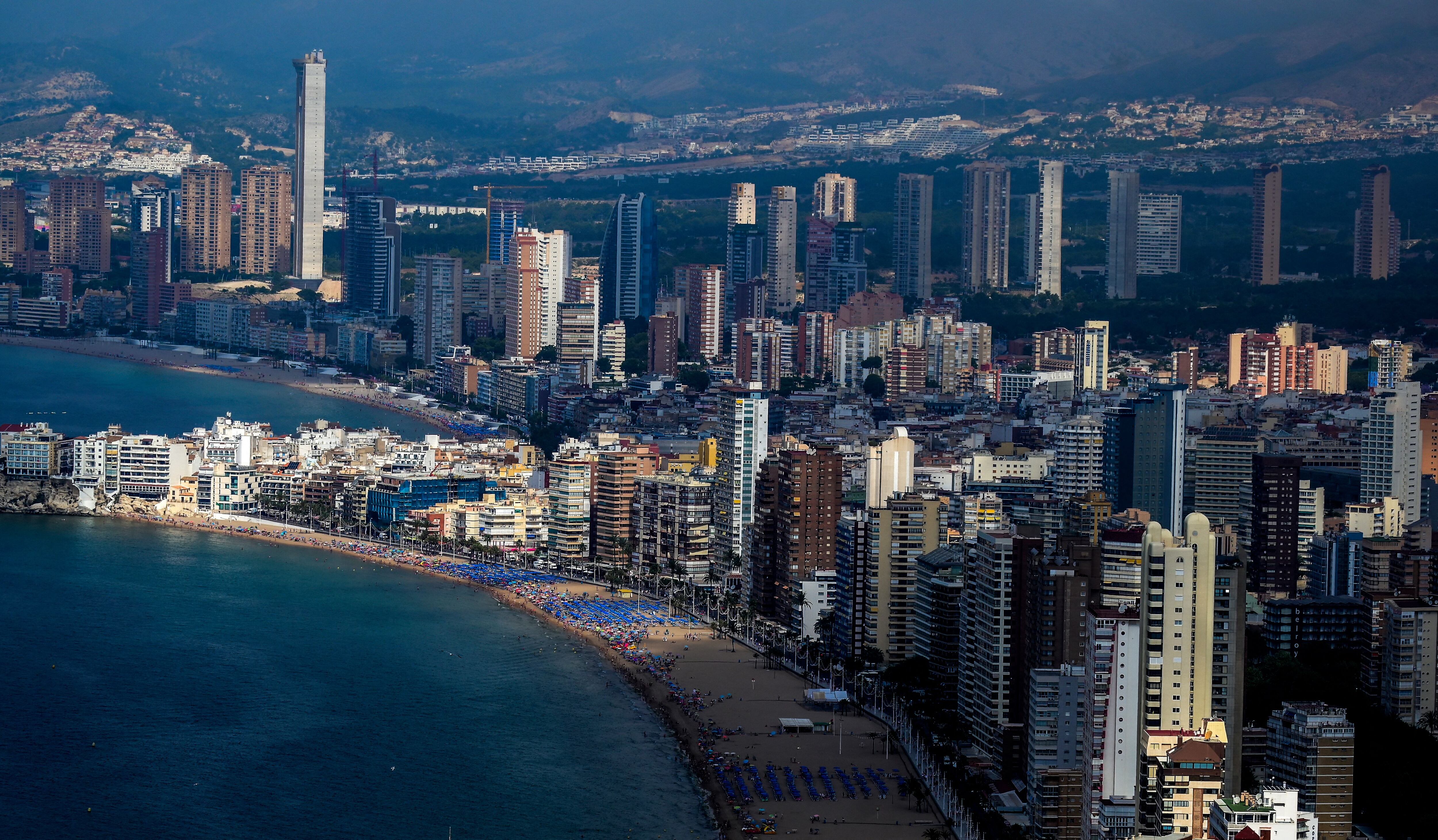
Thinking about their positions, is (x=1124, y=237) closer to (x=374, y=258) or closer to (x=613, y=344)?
(x=613, y=344)

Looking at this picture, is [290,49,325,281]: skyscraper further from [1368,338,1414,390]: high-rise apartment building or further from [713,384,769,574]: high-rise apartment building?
[713,384,769,574]: high-rise apartment building

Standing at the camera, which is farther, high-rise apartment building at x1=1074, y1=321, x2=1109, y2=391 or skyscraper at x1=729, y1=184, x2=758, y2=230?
skyscraper at x1=729, y1=184, x2=758, y2=230

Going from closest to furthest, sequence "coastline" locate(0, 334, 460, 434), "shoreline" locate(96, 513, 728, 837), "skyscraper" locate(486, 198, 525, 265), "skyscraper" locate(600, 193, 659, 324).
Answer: "shoreline" locate(96, 513, 728, 837), "coastline" locate(0, 334, 460, 434), "skyscraper" locate(600, 193, 659, 324), "skyscraper" locate(486, 198, 525, 265)

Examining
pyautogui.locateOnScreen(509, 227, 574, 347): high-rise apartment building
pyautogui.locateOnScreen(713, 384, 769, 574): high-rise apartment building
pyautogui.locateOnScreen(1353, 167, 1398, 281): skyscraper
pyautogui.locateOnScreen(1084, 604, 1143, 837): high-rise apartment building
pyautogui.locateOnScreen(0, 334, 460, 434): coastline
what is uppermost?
pyautogui.locateOnScreen(1353, 167, 1398, 281): skyscraper

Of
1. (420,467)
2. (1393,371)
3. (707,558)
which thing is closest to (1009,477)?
(707,558)

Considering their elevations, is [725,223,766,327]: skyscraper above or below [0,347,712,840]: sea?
above

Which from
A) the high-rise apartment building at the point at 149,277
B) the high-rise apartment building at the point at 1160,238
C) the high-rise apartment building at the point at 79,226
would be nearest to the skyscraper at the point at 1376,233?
the high-rise apartment building at the point at 1160,238

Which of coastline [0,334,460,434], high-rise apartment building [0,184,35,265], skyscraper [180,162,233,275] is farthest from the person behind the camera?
skyscraper [180,162,233,275]

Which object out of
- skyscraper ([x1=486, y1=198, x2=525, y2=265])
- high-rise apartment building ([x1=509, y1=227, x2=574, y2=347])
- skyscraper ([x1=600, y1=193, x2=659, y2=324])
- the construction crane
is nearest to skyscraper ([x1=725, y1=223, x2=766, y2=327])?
skyscraper ([x1=600, y1=193, x2=659, y2=324])
